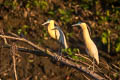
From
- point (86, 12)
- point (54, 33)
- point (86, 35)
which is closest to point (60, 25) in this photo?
point (86, 12)

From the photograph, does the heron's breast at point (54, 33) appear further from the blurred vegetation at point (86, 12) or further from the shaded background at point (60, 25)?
the blurred vegetation at point (86, 12)

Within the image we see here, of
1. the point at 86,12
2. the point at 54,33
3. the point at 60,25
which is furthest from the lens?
the point at 86,12

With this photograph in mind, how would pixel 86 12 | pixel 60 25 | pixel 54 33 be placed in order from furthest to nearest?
pixel 86 12
pixel 60 25
pixel 54 33

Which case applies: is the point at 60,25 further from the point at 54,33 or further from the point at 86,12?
the point at 54,33

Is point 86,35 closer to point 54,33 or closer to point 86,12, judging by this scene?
point 54,33

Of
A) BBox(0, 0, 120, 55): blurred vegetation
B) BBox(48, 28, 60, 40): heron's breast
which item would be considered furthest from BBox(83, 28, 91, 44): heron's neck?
BBox(0, 0, 120, 55): blurred vegetation

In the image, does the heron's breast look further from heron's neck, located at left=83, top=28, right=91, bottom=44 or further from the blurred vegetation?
the blurred vegetation

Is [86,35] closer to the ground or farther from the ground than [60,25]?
farther from the ground

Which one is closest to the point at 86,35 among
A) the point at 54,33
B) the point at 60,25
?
the point at 54,33

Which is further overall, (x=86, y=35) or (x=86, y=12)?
(x=86, y=12)

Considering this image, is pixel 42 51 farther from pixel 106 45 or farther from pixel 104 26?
pixel 104 26

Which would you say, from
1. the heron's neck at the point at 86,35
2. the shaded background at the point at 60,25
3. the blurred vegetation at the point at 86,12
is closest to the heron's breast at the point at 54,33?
the heron's neck at the point at 86,35

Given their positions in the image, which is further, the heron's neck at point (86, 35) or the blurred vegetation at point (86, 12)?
the blurred vegetation at point (86, 12)

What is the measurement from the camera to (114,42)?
490 cm
